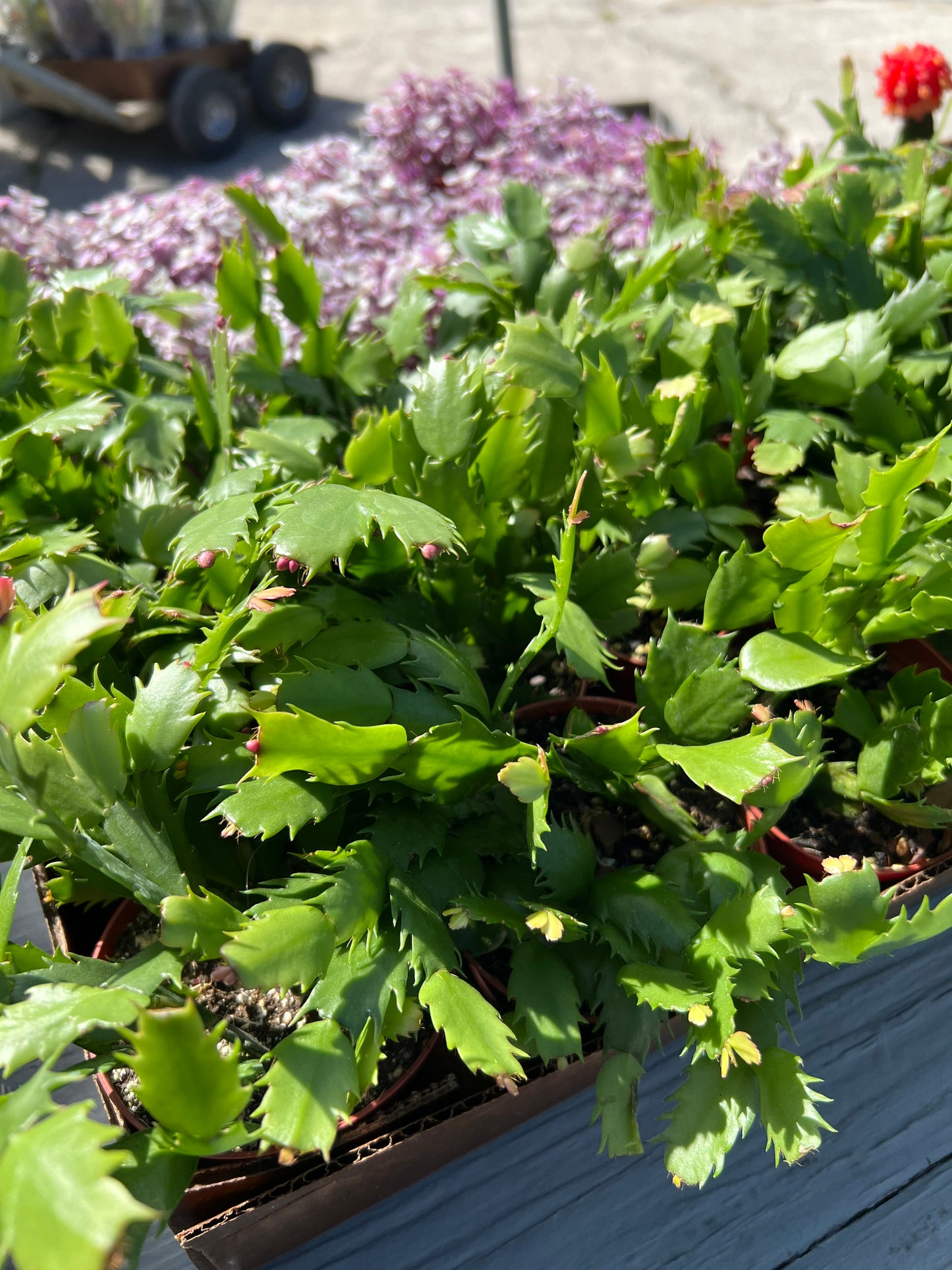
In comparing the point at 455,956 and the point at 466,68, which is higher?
the point at 466,68

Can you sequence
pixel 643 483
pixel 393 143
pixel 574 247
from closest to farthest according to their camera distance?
pixel 643 483, pixel 574 247, pixel 393 143

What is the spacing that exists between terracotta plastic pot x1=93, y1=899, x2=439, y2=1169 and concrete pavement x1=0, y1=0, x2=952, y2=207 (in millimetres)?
2916

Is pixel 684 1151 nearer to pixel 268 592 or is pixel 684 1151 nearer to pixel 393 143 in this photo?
pixel 268 592

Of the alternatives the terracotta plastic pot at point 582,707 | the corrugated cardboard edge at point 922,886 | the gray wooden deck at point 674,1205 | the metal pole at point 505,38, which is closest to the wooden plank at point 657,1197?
the gray wooden deck at point 674,1205

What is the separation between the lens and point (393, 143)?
1.75 meters

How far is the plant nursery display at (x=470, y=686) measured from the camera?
0.50 m

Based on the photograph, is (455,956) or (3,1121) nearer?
(3,1121)

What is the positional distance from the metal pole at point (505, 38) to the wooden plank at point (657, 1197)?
2.22 m

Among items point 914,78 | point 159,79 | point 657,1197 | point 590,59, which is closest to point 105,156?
point 159,79

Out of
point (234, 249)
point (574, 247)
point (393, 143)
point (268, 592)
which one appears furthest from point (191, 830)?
point (393, 143)

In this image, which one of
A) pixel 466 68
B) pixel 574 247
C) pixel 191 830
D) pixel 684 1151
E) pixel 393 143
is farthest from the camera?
pixel 466 68

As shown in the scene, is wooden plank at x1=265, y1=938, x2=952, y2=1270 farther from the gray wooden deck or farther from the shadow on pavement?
the shadow on pavement

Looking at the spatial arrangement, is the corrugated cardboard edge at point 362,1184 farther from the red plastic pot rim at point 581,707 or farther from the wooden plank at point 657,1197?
the red plastic pot rim at point 581,707

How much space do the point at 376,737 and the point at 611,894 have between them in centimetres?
18
